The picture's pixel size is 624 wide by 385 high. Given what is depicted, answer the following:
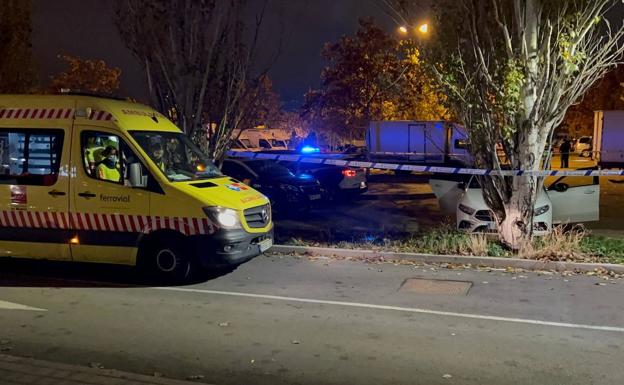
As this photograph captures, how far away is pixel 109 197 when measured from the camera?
768 cm

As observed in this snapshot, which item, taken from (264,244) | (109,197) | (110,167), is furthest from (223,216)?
(110,167)

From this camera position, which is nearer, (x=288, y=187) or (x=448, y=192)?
(x=448, y=192)

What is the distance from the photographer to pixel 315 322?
6.22 metres

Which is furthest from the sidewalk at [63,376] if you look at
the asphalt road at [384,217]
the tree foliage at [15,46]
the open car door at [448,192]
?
the tree foliage at [15,46]

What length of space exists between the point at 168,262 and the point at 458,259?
4.30 meters

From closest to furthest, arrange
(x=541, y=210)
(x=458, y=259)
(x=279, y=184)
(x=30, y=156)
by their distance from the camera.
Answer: (x=30, y=156)
(x=458, y=259)
(x=541, y=210)
(x=279, y=184)

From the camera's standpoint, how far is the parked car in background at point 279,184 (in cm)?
1384

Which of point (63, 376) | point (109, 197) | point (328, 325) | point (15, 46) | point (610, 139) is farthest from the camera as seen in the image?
point (610, 139)

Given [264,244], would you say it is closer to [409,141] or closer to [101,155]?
[101,155]

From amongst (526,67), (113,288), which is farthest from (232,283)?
(526,67)

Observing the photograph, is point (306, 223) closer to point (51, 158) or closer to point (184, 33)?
point (184, 33)

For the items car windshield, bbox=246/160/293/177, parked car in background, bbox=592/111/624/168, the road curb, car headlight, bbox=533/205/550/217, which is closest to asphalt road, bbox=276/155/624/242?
the road curb

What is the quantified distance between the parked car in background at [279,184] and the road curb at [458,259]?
152 inches

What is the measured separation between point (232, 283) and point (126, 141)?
2310 millimetres
